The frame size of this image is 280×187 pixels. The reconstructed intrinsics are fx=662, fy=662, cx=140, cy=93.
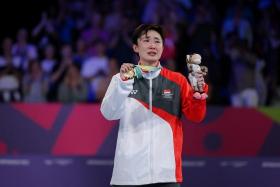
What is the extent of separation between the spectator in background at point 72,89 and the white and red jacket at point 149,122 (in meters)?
4.95

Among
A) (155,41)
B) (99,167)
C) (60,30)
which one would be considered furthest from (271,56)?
(155,41)

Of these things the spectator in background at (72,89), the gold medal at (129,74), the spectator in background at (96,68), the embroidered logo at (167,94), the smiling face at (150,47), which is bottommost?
the spectator in background at (72,89)

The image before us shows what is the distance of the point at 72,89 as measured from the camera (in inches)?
356

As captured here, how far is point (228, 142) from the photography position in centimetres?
759

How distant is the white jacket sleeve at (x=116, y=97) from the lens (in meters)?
3.89

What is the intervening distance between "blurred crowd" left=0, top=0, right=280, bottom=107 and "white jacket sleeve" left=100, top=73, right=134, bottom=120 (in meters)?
4.58

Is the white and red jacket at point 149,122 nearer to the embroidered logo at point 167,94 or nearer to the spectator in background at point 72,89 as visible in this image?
the embroidered logo at point 167,94

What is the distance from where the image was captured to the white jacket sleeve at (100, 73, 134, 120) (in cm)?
389

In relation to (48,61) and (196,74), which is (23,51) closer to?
(48,61)

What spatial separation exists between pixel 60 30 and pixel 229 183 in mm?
5056

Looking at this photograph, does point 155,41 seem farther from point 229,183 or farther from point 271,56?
point 271,56

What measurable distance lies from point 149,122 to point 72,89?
16.9 ft

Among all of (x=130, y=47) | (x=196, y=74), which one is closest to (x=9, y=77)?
(x=130, y=47)

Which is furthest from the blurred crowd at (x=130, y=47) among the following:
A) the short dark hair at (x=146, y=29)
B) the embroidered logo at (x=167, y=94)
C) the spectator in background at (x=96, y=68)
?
the embroidered logo at (x=167, y=94)
